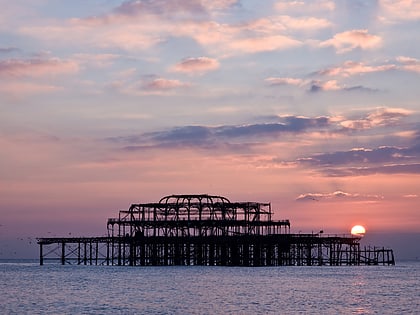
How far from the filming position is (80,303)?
221ft

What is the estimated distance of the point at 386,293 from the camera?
3196 inches

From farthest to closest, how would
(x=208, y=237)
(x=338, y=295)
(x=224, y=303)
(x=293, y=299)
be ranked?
(x=208, y=237)
(x=338, y=295)
(x=293, y=299)
(x=224, y=303)

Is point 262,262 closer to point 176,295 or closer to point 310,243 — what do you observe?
point 310,243

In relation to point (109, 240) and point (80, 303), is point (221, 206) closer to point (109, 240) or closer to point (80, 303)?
point (109, 240)

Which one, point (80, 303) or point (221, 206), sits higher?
point (221, 206)

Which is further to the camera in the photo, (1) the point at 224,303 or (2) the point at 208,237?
(2) the point at 208,237

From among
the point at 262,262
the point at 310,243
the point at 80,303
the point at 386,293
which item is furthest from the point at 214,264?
the point at 80,303

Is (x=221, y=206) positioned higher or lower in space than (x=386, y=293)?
higher

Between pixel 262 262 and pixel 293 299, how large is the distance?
217 feet

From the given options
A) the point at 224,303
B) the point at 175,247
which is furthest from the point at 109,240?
the point at 224,303

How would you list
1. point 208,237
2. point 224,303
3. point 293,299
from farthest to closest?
point 208,237, point 293,299, point 224,303

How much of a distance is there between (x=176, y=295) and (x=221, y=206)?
166ft

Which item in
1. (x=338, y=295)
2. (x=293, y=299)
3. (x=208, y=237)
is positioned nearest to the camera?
(x=293, y=299)

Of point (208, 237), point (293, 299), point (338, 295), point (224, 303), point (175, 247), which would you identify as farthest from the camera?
point (175, 247)
